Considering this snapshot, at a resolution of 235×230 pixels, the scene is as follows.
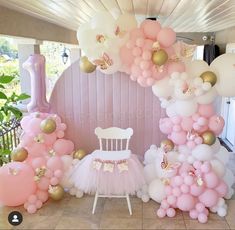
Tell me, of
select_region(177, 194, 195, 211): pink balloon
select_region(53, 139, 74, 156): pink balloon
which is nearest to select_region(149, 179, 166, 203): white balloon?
select_region(177, 194, 195, 211): pink balloon

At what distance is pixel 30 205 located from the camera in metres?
3.36

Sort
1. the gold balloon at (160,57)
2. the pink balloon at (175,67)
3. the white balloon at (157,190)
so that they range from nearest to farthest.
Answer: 1. the gold balloon at (160,57)
2. the pink balloon at (175,67)
3. the white balloon at (157,190)

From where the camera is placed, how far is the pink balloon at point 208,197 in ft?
10.4

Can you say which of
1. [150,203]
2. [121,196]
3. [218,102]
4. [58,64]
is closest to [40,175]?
[121,196]

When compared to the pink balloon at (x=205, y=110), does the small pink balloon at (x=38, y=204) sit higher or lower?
lower

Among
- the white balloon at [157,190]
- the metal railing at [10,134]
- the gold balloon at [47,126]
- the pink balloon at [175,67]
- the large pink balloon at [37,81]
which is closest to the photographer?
the pink balloon at [175,67]

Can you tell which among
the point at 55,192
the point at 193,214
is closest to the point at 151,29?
the point at 193,214

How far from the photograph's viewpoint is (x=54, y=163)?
356 centimetres

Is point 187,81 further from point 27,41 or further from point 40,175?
point 27,41

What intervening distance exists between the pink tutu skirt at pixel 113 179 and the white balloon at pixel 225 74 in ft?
3.92

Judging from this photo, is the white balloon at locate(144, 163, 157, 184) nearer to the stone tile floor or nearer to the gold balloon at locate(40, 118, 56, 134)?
the stone tile floor

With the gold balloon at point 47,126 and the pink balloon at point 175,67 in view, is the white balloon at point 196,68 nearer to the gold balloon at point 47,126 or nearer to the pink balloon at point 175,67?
the pink balloon at point 175,67

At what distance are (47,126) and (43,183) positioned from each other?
644 millimetres

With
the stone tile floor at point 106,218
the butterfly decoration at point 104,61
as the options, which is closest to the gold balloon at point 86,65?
the butterfly decoration at point 104,61
